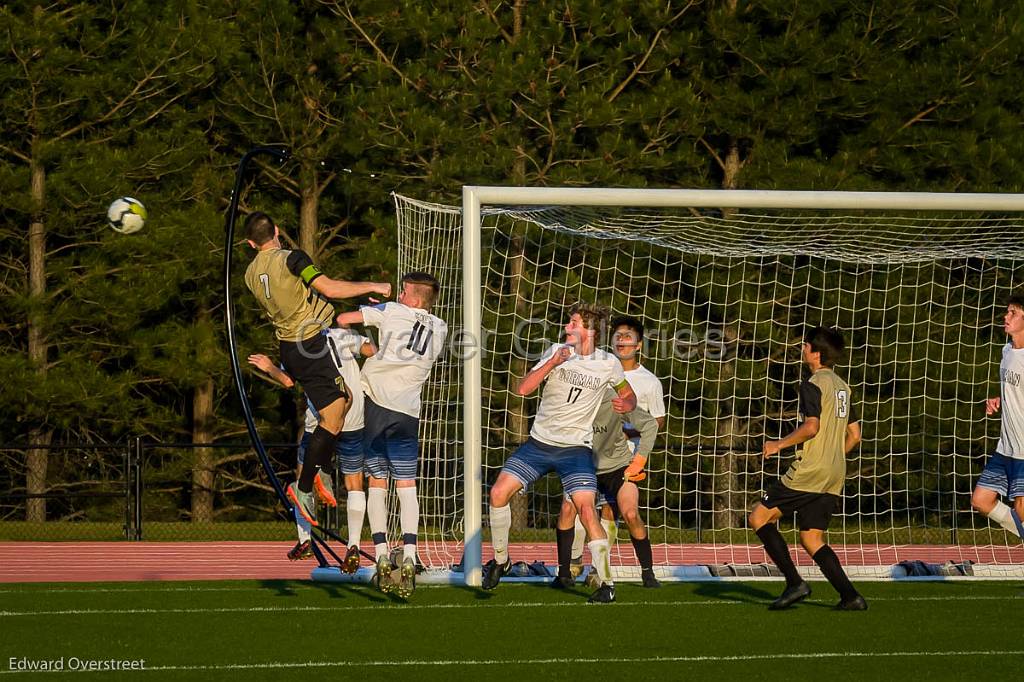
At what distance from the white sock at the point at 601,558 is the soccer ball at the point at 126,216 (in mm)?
4576

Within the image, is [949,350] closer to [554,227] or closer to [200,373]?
[554,227]

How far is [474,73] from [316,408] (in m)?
11.7

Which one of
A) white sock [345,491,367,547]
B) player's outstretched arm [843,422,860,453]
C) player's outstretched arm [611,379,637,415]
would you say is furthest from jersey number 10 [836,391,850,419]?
white sock [345,491,367,547]

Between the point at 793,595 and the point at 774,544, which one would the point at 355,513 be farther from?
the point at 793,595

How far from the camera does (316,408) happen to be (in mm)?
10422

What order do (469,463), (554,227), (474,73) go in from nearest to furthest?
(469,463), (554,227), (474,73)

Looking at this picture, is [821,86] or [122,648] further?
[821,86]

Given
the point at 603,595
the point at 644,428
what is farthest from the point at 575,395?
the point at 644,428

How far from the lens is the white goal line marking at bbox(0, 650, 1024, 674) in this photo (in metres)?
7.76

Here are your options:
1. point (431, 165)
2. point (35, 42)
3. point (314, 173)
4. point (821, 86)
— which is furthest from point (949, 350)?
point (35, 42)

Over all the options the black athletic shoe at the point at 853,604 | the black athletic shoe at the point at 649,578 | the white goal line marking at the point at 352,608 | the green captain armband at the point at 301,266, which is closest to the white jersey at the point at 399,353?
the green captain armband at the point at 301,266

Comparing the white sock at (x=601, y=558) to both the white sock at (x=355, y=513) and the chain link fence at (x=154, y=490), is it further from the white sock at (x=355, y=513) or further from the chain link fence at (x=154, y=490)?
the chain link fence at (x=154, y=490)

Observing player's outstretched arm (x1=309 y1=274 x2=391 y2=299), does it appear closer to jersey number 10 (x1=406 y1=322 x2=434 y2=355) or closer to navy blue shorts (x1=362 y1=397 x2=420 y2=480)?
jersey number 10 (x1=406 y1=322 x2=434 y2=355)

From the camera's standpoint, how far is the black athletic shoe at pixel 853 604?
32.4 ft
